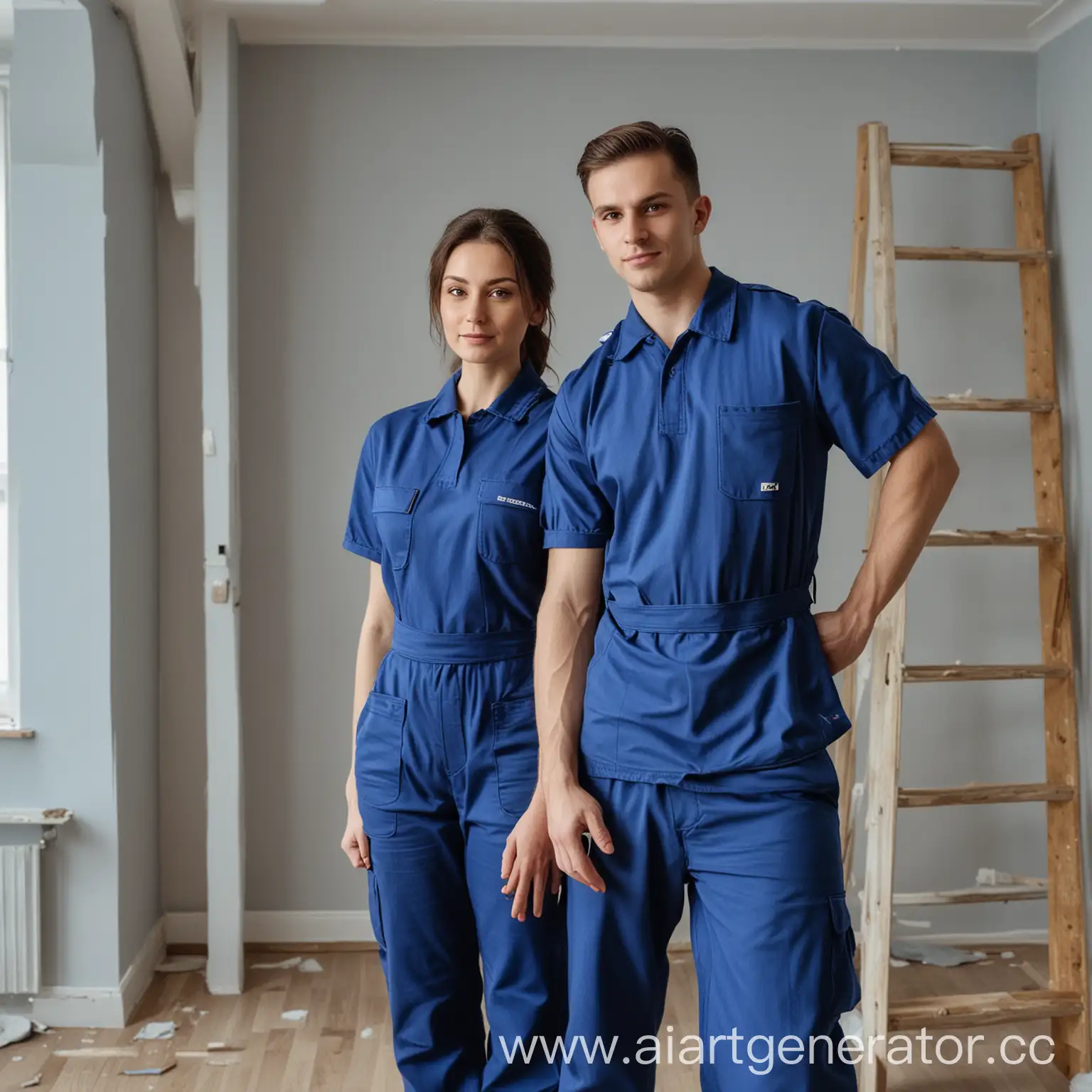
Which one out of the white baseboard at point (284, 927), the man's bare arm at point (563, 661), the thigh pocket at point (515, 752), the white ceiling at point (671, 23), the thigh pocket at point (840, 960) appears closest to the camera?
the thigh pocket at point (840, 960)

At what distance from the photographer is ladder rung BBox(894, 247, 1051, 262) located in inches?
112

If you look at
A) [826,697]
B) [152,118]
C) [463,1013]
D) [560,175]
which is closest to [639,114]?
[560,175]

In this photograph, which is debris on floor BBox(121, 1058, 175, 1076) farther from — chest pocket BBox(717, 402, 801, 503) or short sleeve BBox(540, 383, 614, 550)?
chest pocket BBox(717, 402, 801, 503)

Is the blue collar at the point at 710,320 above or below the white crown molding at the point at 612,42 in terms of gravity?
below

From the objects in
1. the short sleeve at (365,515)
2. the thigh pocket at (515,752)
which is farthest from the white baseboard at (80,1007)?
the thigh pocket at (515,752)

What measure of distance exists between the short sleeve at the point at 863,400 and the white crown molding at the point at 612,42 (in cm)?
209

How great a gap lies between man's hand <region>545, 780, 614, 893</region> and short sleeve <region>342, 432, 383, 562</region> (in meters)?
0.63

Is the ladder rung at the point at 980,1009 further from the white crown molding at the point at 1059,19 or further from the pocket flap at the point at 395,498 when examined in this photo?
the white crown molding at the point at 1059,19

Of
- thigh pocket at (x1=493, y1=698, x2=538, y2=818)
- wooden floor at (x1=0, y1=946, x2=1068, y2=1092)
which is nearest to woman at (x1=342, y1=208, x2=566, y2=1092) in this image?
thigh pocket at (x1=493, y1=698, x2=538, y2=818)

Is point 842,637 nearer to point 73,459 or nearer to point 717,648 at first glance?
point 717,648

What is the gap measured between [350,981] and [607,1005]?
6.09 feet

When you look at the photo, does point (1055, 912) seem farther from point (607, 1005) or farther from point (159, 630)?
point (159, 630)

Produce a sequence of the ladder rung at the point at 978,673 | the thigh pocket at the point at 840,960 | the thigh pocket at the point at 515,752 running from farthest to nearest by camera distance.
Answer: the ladder rung at the point at 978,673 < the thigh pocket at the point at 515,752 < the thigh pocket at the point at 840,960

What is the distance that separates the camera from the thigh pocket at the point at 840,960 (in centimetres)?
143
